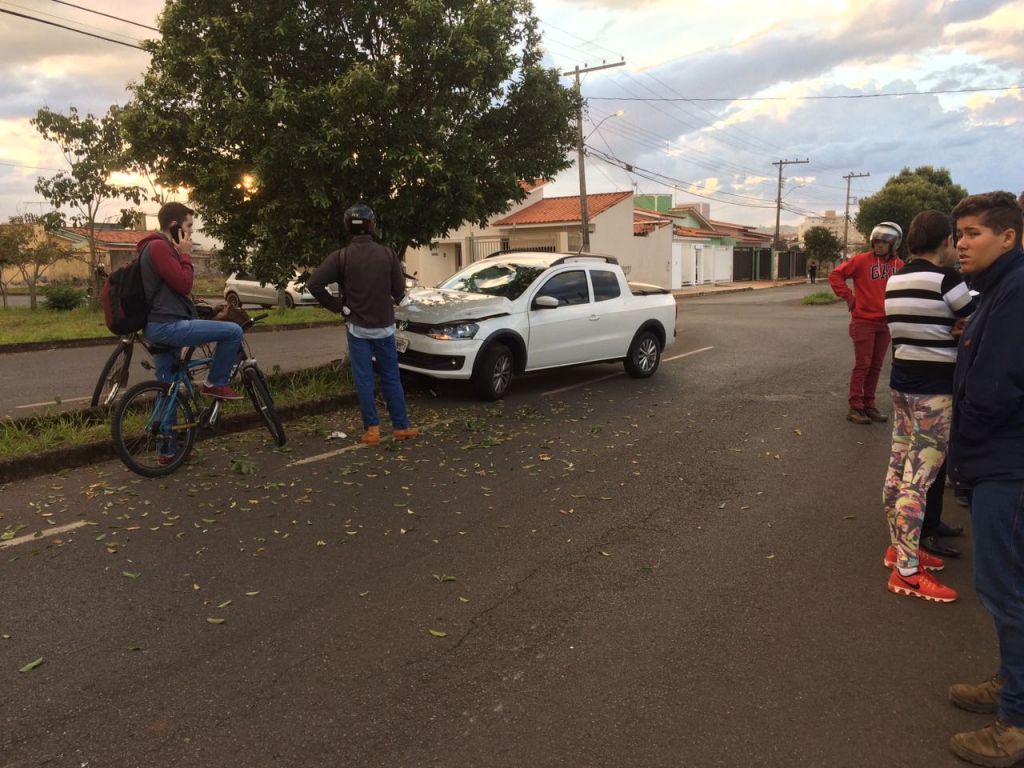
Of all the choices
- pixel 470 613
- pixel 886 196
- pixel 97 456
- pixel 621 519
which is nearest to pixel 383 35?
pixel 97 456

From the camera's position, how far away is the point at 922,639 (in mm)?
3359

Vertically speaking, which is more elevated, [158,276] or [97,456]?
[158,276]

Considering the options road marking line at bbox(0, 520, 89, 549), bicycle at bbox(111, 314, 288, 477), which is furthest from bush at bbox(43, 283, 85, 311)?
road marking line at bbox(0, 520, 89, 549)

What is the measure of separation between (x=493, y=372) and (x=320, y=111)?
11.1ft

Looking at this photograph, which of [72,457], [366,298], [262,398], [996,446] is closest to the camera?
[996,446]

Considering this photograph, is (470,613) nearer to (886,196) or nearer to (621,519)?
(621,519)

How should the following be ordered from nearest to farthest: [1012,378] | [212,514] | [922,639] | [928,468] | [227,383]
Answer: [1012,378], [922,639], [928,468], [212,514], [227,383]

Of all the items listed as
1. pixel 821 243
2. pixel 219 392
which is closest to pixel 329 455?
pixel 219 392

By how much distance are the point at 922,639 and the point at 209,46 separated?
321 inches

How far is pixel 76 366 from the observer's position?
11.0m

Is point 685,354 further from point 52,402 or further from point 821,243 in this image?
point 821,243

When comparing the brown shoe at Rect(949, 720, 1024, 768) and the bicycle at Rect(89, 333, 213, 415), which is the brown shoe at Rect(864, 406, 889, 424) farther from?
the bicycle at Rect(89, 333, 213, 415)

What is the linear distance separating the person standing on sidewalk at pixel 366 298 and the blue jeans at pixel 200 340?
1.03 meters

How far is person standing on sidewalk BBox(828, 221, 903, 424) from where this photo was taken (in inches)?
281
